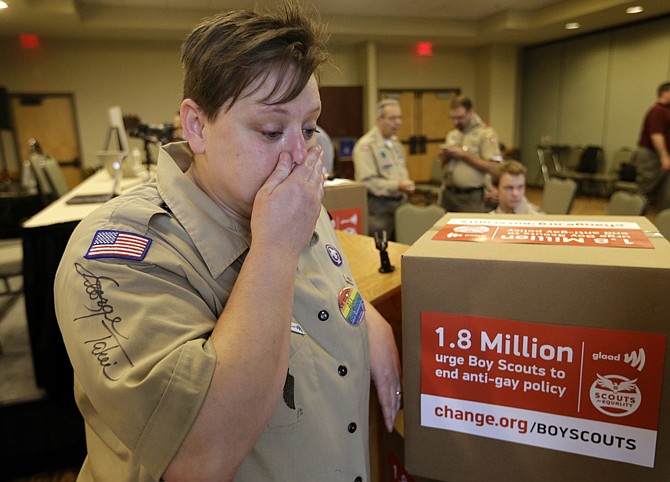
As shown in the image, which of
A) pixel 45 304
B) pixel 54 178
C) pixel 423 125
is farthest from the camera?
pixel 423 125

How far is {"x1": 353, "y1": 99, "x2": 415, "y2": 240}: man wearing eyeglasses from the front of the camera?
3824mm

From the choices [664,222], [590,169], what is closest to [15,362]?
[664,222]

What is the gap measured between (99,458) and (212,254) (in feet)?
1.23

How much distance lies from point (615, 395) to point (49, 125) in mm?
9011

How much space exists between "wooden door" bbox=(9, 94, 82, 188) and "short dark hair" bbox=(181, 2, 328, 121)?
27.8 ft

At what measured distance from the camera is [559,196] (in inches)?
151

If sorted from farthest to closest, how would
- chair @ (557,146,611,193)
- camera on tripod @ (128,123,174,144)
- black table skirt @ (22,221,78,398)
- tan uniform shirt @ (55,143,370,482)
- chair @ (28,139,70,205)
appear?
chair @ (557,146,611,193) < chair @ (28,139,70,205) < camera on tripod @ (128,123,174,144) < black table skirt @ (22,221,78,398) < tan uniform shirt @ (55,143,370,482)

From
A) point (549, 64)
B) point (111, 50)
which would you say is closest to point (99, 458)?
point (111, 50)

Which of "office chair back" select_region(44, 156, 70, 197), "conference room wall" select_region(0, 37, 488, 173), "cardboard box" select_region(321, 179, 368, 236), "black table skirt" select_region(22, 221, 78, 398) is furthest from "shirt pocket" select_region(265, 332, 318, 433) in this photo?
"conference room wall" select_region(0, 37, 488, 173)

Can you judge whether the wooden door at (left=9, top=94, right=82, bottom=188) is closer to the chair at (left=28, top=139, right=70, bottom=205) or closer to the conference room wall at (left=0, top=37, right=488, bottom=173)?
the conference room wall at (left=0, top=37, right=488, bottom=173)

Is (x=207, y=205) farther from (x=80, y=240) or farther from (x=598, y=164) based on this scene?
(x=598, y=164)

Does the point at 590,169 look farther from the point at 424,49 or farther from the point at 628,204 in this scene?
the point at 628,204

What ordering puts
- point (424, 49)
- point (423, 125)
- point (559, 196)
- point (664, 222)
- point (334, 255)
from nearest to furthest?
point (334, 255) < point (664, 222) < point (559, 196) < point (424, 49) < point (423, 125)

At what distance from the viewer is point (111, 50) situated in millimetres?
7816
